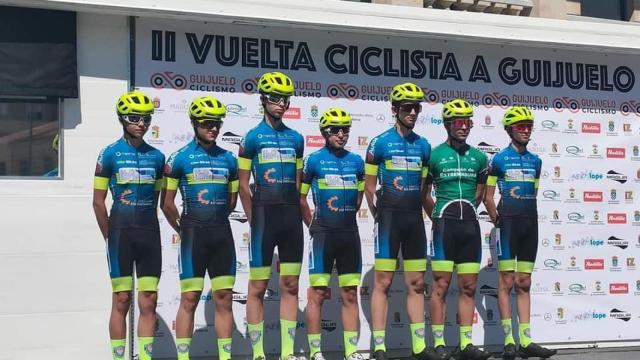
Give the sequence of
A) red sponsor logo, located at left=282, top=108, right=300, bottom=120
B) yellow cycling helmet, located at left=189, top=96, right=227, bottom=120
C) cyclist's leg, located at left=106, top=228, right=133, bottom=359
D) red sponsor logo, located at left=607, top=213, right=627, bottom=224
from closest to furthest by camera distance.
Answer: cyclist's leg, located at left=106, top=228, right=133, bottom=359
yellow cycling helmet, located at left=189, top=96, right=227, bottom=120
red sponsor logo, located at left=282, top=108, right=300, bottom=120
red sponsor logo, located at left=607, top=213, right=627, bottom=224

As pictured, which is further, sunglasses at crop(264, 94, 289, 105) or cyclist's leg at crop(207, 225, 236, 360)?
sunglasses at crop(264, 94, 289, 105)

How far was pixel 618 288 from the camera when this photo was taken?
329 inches

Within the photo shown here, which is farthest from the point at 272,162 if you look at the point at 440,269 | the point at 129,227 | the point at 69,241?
the point at 69,241

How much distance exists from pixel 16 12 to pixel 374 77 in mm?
3263

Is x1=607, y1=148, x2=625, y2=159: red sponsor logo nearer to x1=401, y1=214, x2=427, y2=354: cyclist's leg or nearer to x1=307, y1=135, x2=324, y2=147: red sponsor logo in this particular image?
x1=401, y1=214, x2=427, y2=354: cyclist's leg

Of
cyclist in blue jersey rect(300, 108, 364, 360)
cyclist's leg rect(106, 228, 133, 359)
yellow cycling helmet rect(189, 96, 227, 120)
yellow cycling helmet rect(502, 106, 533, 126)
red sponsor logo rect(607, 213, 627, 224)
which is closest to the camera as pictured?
cyclist's leg rect(106, 228, 133, 359)

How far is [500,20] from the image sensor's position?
791 cm

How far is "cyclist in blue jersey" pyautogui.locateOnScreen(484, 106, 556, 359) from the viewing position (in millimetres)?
7148

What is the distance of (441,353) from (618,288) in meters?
2.67

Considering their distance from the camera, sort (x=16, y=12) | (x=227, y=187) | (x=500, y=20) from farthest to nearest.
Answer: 1. (x=500, y=20)
2. (x=16, y=12)
3. (x=227, y=187)

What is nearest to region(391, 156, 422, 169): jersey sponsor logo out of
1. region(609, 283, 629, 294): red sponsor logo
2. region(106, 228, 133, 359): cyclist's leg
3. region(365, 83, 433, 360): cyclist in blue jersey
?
region(365, 83, 433, 360): cyclist in blue jersey

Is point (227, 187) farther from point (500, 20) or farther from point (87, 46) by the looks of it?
point (500, 20)

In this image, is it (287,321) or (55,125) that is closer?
(287,321)

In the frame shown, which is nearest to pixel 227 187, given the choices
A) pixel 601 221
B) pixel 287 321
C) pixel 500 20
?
pixel 287 321
